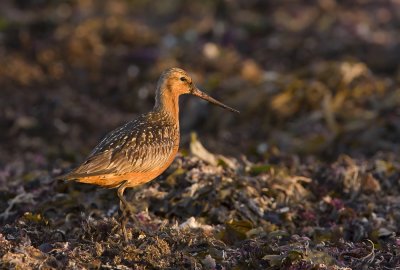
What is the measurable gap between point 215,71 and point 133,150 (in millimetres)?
8572

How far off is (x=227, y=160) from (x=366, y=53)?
7619 millimetres

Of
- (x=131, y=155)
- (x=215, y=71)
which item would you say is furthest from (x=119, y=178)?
(x=215, y=71)

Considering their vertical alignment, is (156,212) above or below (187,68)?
below

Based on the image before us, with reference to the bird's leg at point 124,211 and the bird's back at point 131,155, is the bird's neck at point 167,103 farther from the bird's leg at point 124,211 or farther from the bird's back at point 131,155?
the bird's leg at point 124,211

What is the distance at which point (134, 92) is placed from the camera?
1502 cm

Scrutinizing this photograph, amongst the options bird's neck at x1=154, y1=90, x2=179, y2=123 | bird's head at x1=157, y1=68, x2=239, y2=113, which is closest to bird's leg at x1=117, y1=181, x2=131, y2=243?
bird's neck at x1=154, y1=90, x2=179, y2=123

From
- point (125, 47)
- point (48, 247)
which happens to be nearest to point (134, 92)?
point (125, 47)

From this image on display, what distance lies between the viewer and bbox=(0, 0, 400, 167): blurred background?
12453 mm

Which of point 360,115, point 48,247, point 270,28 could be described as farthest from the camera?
point 270,28

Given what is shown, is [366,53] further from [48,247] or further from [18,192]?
[48,247]

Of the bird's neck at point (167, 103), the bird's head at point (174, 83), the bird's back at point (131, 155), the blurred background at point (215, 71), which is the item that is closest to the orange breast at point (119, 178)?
the bird's back at point (131, 155)

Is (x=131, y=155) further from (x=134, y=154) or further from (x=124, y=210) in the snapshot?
(x=124, y=210)

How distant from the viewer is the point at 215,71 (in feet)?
50.8

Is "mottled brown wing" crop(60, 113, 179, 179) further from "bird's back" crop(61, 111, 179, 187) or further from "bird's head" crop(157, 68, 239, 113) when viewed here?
"bird's head" crop(157, 68, 239, 113)
